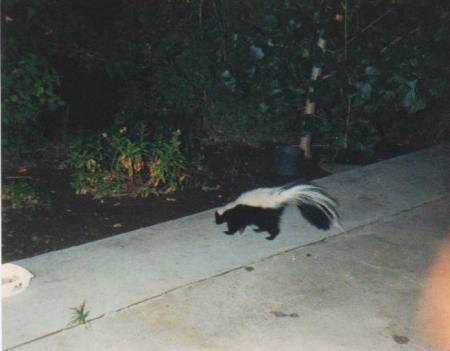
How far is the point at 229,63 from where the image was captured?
22.1ft

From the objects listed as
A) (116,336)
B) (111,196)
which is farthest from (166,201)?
(116,336)

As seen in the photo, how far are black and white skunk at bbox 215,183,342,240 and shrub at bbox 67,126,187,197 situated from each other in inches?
42.3

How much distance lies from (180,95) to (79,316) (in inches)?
168

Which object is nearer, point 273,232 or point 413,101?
point 273,232

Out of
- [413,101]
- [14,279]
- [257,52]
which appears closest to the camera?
[14,279]

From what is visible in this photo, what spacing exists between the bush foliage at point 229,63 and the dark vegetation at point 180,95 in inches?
0.7

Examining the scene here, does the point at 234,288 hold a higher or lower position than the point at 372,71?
lower

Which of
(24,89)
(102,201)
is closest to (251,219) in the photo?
(102,201)

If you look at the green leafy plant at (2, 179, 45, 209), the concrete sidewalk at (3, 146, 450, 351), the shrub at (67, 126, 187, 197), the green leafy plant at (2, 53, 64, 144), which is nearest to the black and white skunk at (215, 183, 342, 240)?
the concrete sidewalk at (3, 146, 450, 351)

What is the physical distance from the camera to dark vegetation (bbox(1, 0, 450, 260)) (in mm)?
5164

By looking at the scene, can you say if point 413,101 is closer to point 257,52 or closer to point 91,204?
point 257,52

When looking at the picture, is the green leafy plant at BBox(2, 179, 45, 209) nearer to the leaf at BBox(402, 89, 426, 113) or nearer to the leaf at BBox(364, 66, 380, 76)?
the leaf at BBox(364, 66, 380, 76)

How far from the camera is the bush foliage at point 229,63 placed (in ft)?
17.9

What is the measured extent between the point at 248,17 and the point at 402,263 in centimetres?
419
